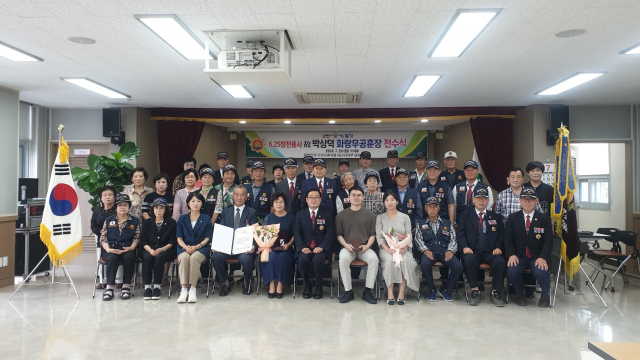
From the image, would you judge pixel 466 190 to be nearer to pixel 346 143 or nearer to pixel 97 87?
pixel 346 143

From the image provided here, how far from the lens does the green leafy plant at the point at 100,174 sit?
20.3 feet

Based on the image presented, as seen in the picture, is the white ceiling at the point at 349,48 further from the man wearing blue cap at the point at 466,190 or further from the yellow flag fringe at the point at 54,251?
the yellow flag fringe at the point at 54,251

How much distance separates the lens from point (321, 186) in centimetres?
595

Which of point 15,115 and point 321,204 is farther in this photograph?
point 15,115

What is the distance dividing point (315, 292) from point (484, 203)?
236 centimetres

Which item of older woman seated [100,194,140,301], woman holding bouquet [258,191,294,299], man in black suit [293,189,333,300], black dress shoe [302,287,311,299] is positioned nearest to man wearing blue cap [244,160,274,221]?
woman holding bouquet [258,191,294,299]

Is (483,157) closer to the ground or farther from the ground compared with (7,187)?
farther from the ground

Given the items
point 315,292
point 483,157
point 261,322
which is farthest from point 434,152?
point 261,322

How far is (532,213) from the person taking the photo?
525 cm

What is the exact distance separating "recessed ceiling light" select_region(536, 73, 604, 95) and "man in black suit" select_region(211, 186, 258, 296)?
4770mm

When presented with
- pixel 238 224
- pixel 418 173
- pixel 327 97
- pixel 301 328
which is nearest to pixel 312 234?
pixel 238 224

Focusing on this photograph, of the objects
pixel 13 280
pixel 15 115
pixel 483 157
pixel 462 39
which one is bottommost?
pixel 13 280

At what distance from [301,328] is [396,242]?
1.69m

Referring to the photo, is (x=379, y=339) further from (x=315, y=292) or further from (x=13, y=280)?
(x=13, y=280)
